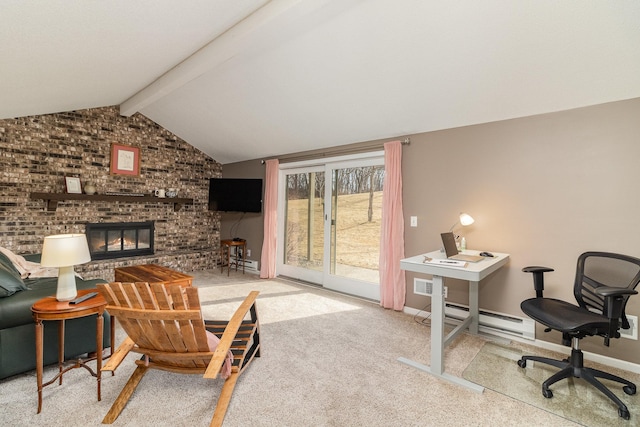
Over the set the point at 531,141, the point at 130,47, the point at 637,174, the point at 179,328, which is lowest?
the point at 179,328

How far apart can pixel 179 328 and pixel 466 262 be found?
2.17 meters

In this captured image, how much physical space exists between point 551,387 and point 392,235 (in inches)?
78.6

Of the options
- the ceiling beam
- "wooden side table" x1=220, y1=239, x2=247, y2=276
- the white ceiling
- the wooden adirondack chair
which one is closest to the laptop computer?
the white ceiling

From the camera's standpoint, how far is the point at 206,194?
20.3ft

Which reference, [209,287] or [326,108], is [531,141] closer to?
[326,108]

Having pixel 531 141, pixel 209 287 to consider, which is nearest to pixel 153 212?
pixel 209 287

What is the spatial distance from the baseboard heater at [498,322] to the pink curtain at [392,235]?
59cm

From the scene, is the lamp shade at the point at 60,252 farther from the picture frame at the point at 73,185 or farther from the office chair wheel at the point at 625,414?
the office chair wheel at the point at 625,414

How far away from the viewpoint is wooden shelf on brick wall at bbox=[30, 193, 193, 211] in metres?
4.22

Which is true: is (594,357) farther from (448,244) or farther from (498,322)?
(448,244)

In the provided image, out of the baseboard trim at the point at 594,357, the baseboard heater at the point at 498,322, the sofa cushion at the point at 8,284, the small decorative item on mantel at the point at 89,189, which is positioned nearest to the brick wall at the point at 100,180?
the small decorative item on mantel at the point at 89,189

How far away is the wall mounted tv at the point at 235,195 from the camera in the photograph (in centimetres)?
547

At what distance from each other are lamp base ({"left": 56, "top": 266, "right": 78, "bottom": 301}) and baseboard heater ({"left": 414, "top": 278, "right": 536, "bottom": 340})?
3.40 meters

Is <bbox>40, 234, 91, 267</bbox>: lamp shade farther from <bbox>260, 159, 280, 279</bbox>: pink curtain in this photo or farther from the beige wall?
<bbox>260, 159, 280, 279</bbox>: pink curtain
